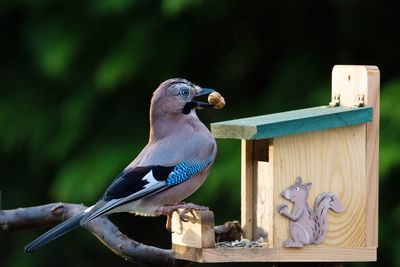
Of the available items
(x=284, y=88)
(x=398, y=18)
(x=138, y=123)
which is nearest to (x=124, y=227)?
(x=138, y=123)

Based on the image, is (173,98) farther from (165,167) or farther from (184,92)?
(165,167)

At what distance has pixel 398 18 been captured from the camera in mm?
7492

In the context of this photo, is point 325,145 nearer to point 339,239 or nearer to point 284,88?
point 339,239

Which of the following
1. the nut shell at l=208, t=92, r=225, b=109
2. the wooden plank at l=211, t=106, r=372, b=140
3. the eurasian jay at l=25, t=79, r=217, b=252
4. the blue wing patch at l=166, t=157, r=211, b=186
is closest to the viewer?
the wooden plank at l=211, t=106, r=372, b=140

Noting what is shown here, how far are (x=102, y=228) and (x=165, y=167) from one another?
1.22ft

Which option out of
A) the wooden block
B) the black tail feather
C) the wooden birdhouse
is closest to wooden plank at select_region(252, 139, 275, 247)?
the wooden birdhouse

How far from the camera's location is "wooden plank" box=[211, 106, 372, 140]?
4094 mm

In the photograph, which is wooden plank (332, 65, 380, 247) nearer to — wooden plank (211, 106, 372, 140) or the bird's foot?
wooden plank (211, 106, 372, 140)

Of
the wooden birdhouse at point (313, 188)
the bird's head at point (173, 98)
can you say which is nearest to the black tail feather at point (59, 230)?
the wooden birdhouse at point (313, 188)

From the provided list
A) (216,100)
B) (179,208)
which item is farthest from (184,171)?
(216,100)

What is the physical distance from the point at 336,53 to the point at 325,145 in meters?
3.27

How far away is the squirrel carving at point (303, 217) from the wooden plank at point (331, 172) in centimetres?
2

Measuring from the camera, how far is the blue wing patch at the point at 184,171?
14.5 feet

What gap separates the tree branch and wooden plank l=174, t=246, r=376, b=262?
200mm
